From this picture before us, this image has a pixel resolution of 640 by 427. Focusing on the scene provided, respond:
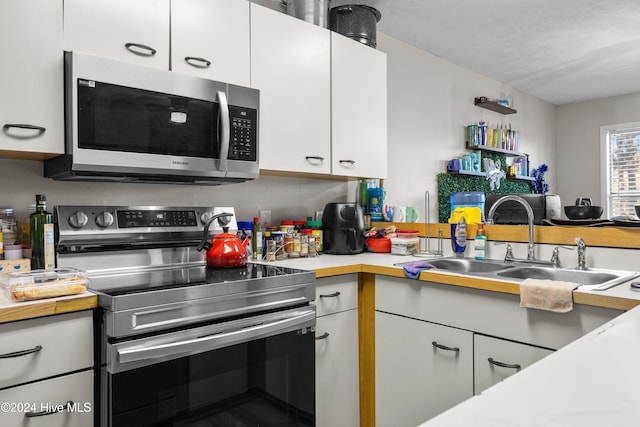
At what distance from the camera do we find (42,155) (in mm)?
1607

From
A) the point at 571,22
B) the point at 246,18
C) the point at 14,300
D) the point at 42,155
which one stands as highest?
the point at 571,22

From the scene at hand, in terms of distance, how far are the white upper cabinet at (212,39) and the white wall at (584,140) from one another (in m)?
5.04

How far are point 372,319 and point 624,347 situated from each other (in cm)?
135

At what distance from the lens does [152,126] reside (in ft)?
5.67

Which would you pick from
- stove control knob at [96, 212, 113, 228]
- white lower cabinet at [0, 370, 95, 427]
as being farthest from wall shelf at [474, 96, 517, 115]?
white lower cabinet at [0, 370, 95, 427]

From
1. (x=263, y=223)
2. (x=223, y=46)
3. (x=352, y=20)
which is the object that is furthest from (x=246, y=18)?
(x=263, y=223)

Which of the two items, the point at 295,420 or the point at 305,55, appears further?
the point at 305,55

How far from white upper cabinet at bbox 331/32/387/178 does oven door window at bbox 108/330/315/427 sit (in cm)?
110

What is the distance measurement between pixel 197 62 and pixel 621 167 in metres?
5.37

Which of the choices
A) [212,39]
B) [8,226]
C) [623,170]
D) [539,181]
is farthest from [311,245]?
[623,170]

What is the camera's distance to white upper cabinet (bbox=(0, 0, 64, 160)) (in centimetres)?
144

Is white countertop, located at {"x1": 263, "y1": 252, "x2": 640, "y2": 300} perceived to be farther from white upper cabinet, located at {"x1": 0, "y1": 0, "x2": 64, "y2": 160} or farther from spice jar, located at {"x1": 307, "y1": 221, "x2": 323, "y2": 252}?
white upper cabinet, located at {"x1": 0, "y1": 0, "x2": 64, "y2": 160}

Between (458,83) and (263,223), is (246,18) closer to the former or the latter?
(263,223)

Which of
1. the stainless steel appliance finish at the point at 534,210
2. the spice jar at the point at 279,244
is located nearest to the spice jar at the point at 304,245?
the spice jar at the point at 279,244
